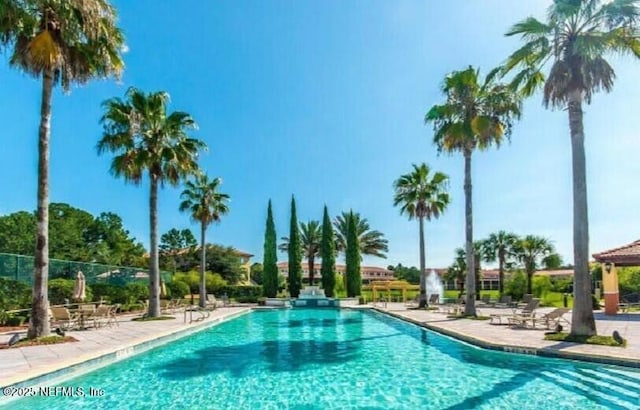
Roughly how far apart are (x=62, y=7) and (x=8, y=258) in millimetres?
8925

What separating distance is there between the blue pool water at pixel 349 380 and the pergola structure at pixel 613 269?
38.6ft

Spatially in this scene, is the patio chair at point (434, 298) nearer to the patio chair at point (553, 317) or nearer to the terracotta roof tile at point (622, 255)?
the terracotta roof tile at point (622, 255)

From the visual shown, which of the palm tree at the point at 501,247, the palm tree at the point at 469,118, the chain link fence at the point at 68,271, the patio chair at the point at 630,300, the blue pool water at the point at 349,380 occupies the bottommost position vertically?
the patio chair at the point at 630,300

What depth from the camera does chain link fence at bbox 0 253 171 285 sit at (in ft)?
52.1

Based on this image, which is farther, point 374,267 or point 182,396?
point 374,267

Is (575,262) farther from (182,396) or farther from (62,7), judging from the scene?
(62,7)

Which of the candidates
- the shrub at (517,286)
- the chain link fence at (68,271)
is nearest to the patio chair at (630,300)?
the shrub at (517,286)

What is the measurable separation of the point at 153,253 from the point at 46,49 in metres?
9.84

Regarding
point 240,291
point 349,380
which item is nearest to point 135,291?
point 240,291

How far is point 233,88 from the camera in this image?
913 inches

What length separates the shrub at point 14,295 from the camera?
15109mm

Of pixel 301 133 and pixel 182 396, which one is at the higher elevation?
pixel 301 133

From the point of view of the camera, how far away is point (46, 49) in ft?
37.6

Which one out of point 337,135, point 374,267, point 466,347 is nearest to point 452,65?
point 337,135
